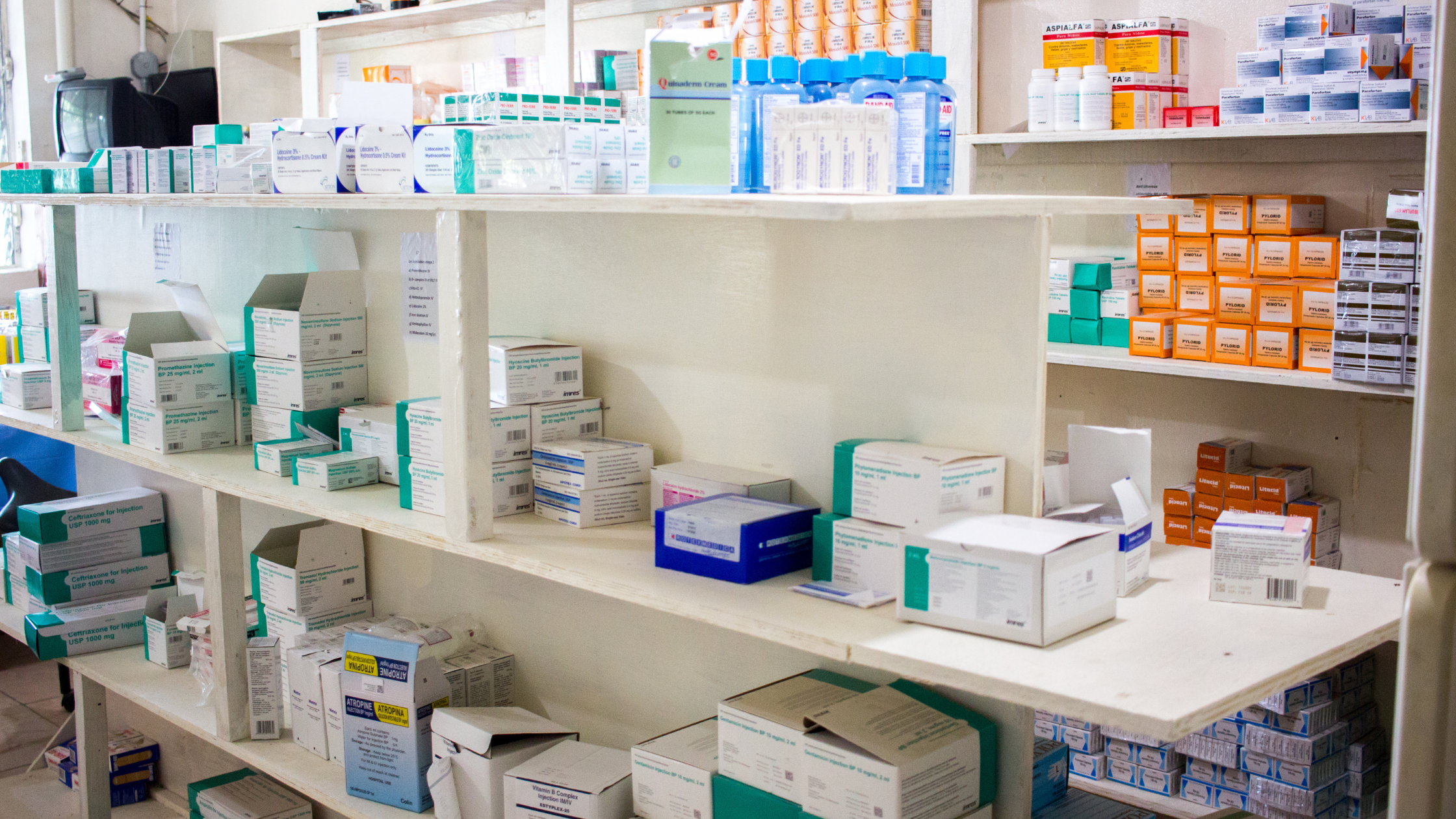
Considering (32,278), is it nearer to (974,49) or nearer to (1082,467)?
(974,49)

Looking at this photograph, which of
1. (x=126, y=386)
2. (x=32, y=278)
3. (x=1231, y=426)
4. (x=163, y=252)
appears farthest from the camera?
(x=32, y=278)

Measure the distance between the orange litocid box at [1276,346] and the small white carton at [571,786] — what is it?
2156 millimetres

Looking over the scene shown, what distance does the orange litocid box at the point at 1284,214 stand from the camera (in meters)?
3.25

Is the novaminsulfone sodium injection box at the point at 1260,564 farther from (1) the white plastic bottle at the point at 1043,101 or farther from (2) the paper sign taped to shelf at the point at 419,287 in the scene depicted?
(1) the white plastic bottle at the point at 1043,101

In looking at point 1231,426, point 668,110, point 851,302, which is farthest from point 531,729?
point 1231,426

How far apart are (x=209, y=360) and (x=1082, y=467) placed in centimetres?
200

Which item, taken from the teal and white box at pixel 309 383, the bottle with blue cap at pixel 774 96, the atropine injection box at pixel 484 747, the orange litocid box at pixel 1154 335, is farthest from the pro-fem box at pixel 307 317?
the orange litocid box at pixel 1154 335

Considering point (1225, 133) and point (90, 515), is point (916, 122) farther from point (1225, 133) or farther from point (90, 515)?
point (90, 515)

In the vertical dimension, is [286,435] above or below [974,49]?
below

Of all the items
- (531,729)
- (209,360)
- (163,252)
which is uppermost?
(163,252)

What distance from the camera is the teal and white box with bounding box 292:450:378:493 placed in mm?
2303

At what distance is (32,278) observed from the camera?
554 centimetres

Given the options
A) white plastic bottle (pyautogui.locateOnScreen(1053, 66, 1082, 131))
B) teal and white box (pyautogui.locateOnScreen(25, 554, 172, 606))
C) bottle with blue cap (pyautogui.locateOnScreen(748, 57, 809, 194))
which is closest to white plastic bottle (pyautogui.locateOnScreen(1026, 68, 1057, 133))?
white plastic bottle (pyautogui.locateOnScreen(1053, 66, 1082, 131))

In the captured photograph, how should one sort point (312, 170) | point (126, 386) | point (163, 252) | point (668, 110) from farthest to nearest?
point (163, 252)
point (126, 386)
point (312, 170)
point (668, 110)
